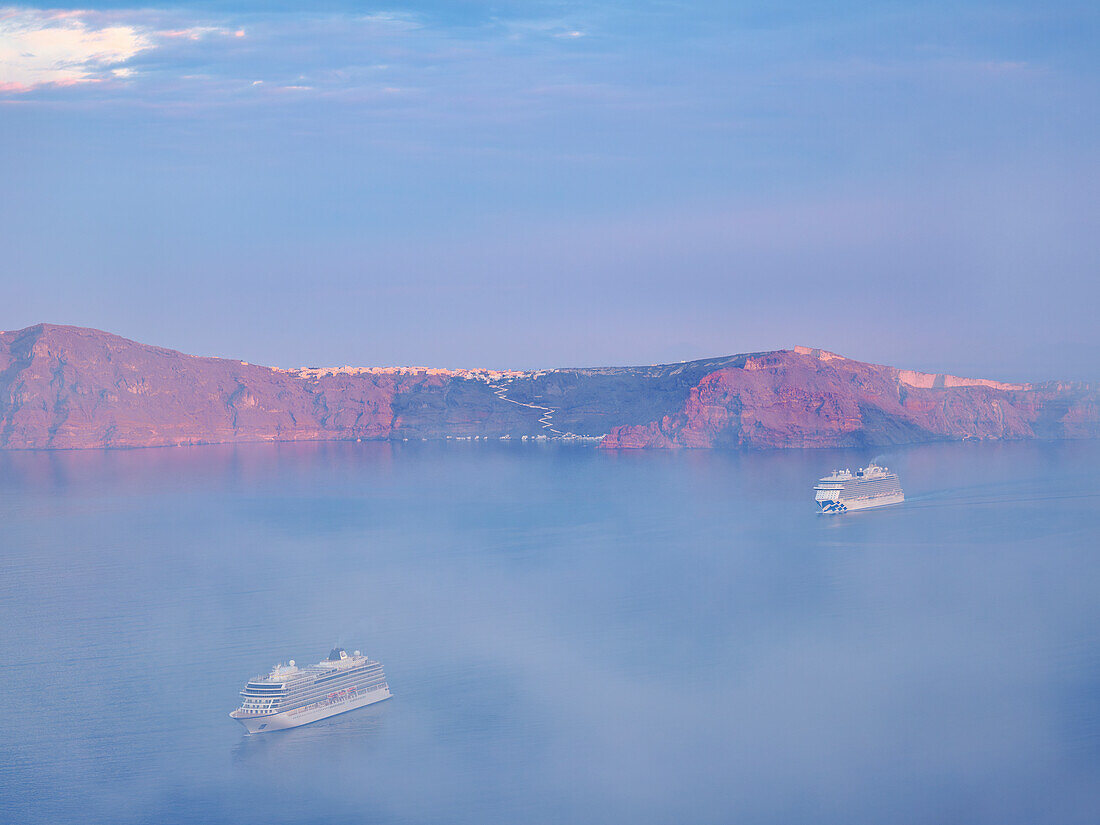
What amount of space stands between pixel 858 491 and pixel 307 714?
127ft

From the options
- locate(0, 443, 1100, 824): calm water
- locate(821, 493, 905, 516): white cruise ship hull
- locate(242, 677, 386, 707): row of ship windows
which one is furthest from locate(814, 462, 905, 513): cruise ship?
locate(242, 677, 386, 707): row of ship windows

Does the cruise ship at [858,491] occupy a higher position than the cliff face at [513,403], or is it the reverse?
the cliff face at [513,403]

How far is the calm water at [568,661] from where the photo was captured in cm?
1766

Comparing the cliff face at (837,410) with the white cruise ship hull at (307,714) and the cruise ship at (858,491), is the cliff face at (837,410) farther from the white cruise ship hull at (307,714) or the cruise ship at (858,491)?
the white cruise ship hull at (307,714)

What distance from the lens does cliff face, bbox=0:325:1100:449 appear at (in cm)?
9488

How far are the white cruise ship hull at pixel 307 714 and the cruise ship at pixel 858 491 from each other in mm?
33138

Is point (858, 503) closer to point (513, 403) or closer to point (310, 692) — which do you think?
point (310, 692)

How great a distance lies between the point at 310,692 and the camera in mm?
21281

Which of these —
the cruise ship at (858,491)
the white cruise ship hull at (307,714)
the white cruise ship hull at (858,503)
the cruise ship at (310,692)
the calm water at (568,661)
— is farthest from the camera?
the cruise ship at (858,491)

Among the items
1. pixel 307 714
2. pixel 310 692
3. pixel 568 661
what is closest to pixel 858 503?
pixel 568 661

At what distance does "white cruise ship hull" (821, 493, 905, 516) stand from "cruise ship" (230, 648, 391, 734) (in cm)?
3249

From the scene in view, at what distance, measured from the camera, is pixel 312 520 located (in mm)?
48125

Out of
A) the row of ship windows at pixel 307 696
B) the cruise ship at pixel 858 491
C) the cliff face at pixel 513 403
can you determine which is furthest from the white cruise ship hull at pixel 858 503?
the cliff face at pixel 513 403

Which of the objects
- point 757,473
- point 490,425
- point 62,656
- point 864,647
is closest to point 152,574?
point 62,656
